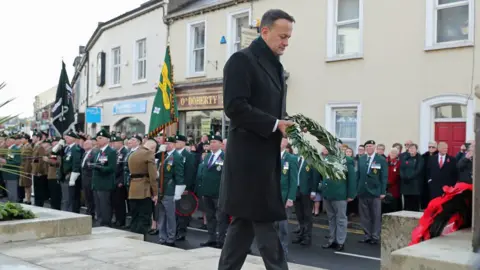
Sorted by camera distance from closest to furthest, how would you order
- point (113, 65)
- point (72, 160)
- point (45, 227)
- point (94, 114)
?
point (45, 227)
point (72, 160)
point (94, 114)
point (113, 65)

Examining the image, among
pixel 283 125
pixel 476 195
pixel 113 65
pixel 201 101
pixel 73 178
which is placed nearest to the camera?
pixel 476 195

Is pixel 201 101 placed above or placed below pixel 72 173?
above

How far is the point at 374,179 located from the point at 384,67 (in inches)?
165

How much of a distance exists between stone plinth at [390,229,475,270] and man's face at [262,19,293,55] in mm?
1528

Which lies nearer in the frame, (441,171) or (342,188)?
(342,188)

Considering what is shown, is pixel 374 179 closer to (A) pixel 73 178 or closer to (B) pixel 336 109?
(B) pixel 336 109

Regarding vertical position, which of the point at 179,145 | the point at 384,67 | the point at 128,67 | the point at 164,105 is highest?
the point at 128,67

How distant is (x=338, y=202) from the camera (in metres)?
10.1

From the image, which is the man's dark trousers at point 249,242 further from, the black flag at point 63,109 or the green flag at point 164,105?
the black flag at point 63,109

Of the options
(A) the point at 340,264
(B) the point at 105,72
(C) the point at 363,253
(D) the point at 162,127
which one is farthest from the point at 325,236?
(B) the point at 105,72

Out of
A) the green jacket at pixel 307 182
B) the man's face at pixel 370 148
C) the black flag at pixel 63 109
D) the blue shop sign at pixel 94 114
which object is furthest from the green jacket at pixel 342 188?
the blue shop sign at pixel 94 114

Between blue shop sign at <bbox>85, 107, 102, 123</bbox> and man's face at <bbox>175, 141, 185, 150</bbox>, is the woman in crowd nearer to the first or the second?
man's face at <bbox>175, 141, 185, 150</bbox>

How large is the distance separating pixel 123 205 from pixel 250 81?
9264mm

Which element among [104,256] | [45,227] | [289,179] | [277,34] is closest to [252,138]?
[277,34]
